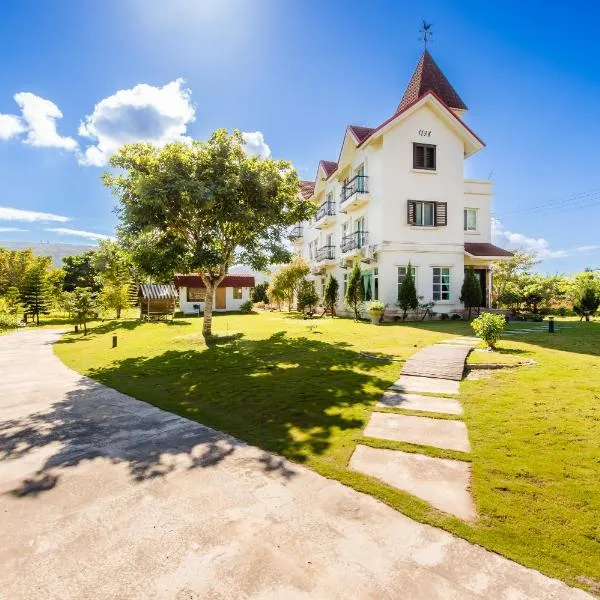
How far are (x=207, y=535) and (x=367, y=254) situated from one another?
22077 mm

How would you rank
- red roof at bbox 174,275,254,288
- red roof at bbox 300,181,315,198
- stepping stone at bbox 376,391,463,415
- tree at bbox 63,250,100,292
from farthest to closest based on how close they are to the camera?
tree at bbox 63,250,100,292, red roof at bbox 300,181,315,198, red roof at bbox 174,275,254,288, stepping stone at bbox 376,391,463,415

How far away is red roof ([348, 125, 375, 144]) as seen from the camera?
983 inches

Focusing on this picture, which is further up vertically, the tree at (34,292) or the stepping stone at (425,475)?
the tree at (34,292)

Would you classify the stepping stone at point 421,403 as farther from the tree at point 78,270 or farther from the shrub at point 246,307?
the tree at point 78,270

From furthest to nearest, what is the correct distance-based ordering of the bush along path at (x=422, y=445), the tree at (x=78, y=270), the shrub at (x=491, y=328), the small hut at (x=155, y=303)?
the tree at (x=78, y=270) → the small hut at (x=155, y=303) → the shrub at (x=491, y=328) → the bush along path at (x=422, y=445)

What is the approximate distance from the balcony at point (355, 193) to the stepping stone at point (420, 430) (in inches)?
797

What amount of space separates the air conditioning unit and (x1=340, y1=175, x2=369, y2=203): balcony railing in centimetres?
365

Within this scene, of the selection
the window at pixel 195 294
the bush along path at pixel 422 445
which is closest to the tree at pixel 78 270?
the window at pixel 195 294

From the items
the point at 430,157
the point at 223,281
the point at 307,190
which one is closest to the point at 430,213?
the point at 430,157

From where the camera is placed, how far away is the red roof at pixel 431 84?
26.4 metres

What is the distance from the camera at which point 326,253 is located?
107ft

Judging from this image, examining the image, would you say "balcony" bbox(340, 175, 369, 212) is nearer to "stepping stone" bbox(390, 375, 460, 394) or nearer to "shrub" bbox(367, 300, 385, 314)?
"shrub" bbox(367, 300, 385, 314)

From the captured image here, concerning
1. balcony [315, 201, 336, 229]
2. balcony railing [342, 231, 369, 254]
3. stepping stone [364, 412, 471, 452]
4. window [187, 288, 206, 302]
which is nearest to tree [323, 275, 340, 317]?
balcony railing [342, 231, 369, 254]

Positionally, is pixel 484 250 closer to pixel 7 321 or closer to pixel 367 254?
pixel 367 254
